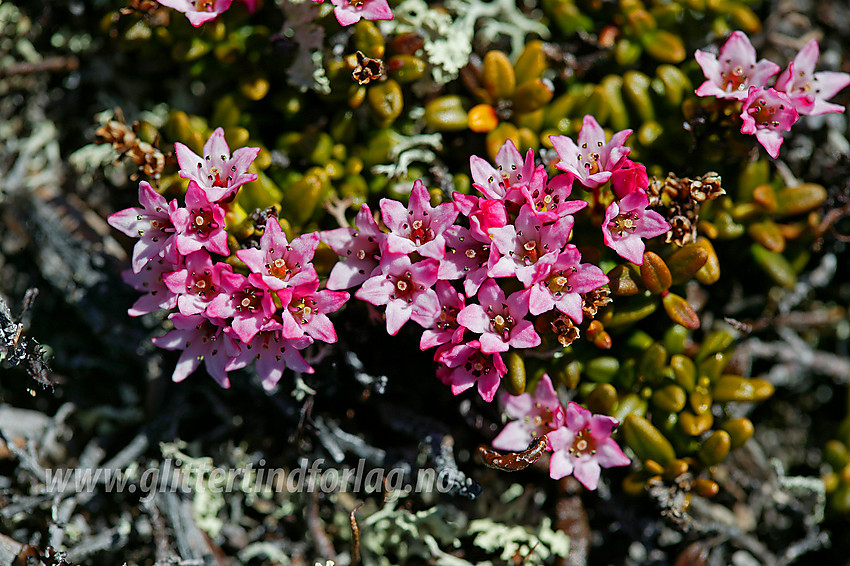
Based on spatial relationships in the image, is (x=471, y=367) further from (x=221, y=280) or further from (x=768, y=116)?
(x=768, y=116)

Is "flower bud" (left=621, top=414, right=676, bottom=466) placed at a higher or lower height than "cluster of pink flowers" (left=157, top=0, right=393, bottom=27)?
lower

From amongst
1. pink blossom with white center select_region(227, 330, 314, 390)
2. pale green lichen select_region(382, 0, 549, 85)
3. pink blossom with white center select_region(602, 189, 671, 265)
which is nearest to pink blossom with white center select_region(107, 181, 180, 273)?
pink blossom with white center select_region(227, 330, 314, 390)

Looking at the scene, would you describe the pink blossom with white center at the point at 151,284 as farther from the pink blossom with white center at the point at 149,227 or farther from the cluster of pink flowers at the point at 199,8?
the cluster of pink flowers at the point at 199,8

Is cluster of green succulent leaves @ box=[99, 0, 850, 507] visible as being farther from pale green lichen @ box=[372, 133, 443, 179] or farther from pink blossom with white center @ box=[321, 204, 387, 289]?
pink blossom with white center @ box=[321, 204, 387, 289]

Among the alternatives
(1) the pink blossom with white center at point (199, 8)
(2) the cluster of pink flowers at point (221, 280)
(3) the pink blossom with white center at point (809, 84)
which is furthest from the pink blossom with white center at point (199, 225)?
(3) the pink blossom with white center at point (809, 84)

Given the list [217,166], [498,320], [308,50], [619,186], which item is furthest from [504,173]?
[217,166]

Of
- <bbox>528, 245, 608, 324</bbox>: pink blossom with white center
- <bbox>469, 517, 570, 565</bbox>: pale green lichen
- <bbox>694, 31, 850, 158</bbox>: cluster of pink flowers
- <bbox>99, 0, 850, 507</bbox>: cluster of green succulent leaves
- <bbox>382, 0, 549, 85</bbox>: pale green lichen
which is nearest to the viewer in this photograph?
<bbox>528, 245, 608, 324</bbox>: pink blossom with white center
